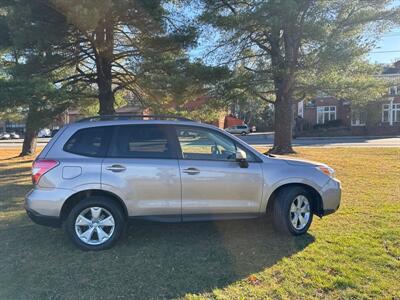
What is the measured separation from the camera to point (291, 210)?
5824 mm

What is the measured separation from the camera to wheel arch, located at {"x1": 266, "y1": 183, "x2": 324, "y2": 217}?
19.2 feet

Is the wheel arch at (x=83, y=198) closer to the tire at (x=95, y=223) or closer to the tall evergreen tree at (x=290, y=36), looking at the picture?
the tire at (x=95, y=223)

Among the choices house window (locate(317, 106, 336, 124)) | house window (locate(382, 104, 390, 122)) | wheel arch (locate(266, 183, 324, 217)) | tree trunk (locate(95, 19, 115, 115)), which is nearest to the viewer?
wheel arch (locate(266, 183, 324, 217))

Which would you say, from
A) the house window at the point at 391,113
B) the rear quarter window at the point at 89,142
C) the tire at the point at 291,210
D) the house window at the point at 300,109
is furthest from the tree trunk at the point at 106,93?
the house window at the point at 300,109

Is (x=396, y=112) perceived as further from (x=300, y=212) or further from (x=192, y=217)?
(x=192, y=217)

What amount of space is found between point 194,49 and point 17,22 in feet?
19.5

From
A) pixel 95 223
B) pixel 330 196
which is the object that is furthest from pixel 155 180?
pixel 330 196

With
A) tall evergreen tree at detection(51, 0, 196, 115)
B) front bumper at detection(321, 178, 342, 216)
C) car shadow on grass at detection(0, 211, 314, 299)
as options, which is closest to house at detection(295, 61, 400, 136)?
tall evergreen tree at detection(51, 0, 196, 115)

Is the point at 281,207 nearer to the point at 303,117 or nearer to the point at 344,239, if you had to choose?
the point at 344,239

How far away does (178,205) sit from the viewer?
5469 millimetres

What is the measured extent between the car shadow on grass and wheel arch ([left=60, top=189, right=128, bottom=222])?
0.51 m

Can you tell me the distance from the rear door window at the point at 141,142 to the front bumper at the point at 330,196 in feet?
7.71

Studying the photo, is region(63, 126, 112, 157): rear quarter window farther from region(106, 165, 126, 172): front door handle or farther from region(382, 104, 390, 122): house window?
region(382, 104, 390, 122): house window

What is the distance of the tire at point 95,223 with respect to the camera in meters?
5.30
